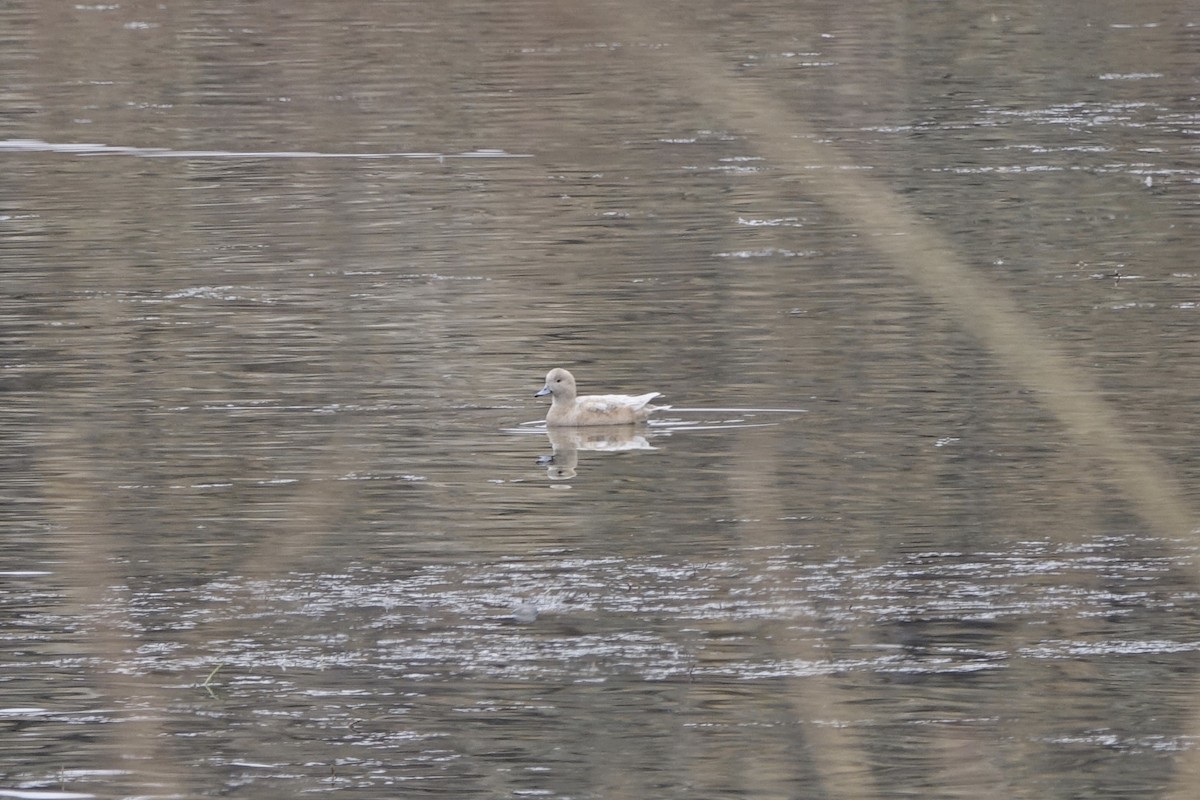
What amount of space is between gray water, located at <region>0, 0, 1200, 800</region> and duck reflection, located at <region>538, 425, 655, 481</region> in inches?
1.0

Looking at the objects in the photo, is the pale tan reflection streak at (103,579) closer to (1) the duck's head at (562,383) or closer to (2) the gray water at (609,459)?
(2) the gray water at (609,459)

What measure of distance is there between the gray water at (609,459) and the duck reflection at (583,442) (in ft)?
0.09

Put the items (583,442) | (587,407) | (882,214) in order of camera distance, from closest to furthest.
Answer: (882,214) → (583,442) → (587,407)

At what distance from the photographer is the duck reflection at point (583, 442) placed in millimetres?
9828

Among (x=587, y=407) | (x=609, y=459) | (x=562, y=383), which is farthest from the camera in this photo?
(x=562, y=383)

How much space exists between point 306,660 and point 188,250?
8.51 metres

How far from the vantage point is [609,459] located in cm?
994

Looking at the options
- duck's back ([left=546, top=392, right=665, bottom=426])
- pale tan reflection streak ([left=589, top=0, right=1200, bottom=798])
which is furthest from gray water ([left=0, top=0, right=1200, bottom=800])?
duck's back ([left=546, top=392, right=665, bottom=426])

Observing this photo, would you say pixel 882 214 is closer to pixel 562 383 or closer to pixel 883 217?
pixel 883 217

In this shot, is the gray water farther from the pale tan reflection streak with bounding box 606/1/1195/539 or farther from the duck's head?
the duck's head

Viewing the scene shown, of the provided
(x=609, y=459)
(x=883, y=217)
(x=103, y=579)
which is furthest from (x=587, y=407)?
(x=883, y=217)

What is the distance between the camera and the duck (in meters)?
10.3

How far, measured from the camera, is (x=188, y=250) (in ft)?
49.5

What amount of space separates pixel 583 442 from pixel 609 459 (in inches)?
11.9
